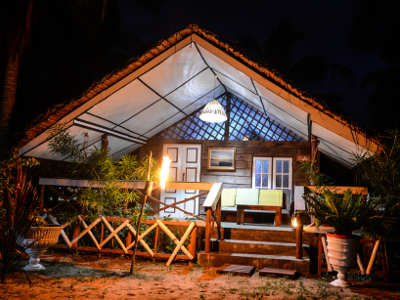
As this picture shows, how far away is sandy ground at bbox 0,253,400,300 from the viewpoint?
3484 mm

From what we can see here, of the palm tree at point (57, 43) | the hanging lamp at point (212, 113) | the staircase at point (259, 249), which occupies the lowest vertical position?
the staircase at point (259, 249)

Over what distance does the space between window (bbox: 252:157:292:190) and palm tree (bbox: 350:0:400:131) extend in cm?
321

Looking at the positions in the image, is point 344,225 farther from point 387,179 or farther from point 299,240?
point 387,179

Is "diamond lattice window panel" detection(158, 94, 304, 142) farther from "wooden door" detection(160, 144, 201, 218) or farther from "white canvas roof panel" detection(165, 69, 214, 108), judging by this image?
"white canvas roof panel" detection(165, 69, 214, 108)

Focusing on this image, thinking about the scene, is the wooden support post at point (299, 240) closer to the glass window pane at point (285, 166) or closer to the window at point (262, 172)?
the window at point (262, 172)

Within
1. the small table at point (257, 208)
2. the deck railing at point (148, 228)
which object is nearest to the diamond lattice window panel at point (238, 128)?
the small table at point (257, 208)

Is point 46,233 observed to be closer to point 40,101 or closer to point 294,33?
point 40,101

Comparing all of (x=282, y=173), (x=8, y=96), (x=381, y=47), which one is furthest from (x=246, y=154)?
(x=381, y=47)

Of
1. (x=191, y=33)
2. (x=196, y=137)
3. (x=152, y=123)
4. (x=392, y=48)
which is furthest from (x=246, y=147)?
(x=392, y=48)

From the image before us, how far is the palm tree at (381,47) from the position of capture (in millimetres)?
6988

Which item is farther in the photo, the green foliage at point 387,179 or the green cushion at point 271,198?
the green cushion at point 271,198

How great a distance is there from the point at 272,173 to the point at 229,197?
4.68ft

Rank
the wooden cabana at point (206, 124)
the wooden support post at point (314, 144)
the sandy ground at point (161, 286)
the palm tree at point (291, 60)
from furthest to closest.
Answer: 1. the palm tree at point (291, 60)
2. the wooden support post at point (314, 144)
3. the wooden cabana at point (206, 124)
4. the sandy ground at point (161, 286)

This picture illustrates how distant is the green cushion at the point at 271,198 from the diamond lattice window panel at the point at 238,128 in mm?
1671
